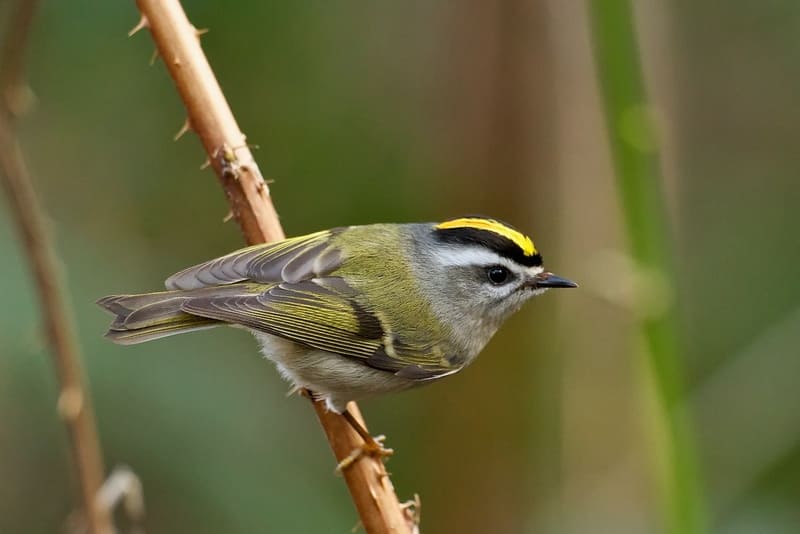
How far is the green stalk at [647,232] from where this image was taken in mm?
2213

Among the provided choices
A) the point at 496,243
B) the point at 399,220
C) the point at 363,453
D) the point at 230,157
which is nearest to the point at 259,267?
the point at 230,157

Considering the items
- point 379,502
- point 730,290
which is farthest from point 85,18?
point 730,290

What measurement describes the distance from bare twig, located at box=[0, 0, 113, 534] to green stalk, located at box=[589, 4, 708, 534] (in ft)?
4.24

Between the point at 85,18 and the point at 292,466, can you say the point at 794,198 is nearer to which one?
the point at 292,466

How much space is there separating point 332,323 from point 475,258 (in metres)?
0.50

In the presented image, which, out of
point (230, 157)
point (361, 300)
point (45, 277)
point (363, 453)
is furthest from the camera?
point (361, 300)

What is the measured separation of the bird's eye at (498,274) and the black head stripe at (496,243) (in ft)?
0.25

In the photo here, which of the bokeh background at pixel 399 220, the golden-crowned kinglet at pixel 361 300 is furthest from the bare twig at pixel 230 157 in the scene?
the bokeh background at pixel 399 220

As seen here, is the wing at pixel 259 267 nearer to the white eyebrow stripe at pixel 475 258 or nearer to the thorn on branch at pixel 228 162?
the thorn on branch at pixel 228 162

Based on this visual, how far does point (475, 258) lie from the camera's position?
10.4 feet

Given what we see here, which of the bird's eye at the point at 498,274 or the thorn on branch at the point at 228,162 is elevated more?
the thorn on branch at the point at 228,162

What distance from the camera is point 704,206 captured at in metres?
5.67

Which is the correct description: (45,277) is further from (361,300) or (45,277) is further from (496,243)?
(496,243)

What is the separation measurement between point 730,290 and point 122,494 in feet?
11.7
